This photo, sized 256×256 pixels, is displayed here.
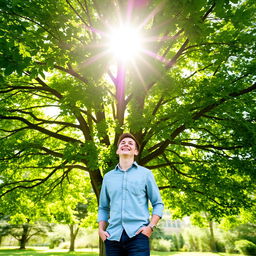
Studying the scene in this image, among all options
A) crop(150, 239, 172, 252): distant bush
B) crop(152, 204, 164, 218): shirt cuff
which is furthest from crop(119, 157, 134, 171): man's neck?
crop(150, 239, 172, 252): distant bush

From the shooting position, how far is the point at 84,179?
14961 mm

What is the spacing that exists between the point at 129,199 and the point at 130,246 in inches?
17.8

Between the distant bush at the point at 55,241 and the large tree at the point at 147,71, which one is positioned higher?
the large tree at the point at 147,71

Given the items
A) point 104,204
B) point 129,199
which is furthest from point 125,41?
point 129,199

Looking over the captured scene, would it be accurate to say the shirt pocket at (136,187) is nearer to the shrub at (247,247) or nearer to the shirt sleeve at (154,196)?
the shirt sleeve at (154,196)

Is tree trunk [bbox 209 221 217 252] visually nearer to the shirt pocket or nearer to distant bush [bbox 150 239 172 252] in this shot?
distant bush [bbox 150 239 172 252]

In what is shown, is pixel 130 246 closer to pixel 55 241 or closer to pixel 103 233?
pixel 103 233

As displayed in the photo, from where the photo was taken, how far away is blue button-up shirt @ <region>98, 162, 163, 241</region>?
2441 mm

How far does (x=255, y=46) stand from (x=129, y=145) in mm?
6130

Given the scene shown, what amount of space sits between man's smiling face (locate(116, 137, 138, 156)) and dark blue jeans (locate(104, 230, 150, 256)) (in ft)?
2.86

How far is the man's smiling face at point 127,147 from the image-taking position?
2820mm

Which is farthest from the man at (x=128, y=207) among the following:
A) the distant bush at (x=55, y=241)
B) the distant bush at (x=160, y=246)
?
the distant bush at (x=55, y=241)

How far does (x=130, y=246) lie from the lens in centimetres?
234

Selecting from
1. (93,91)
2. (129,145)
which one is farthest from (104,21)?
(129,145)
